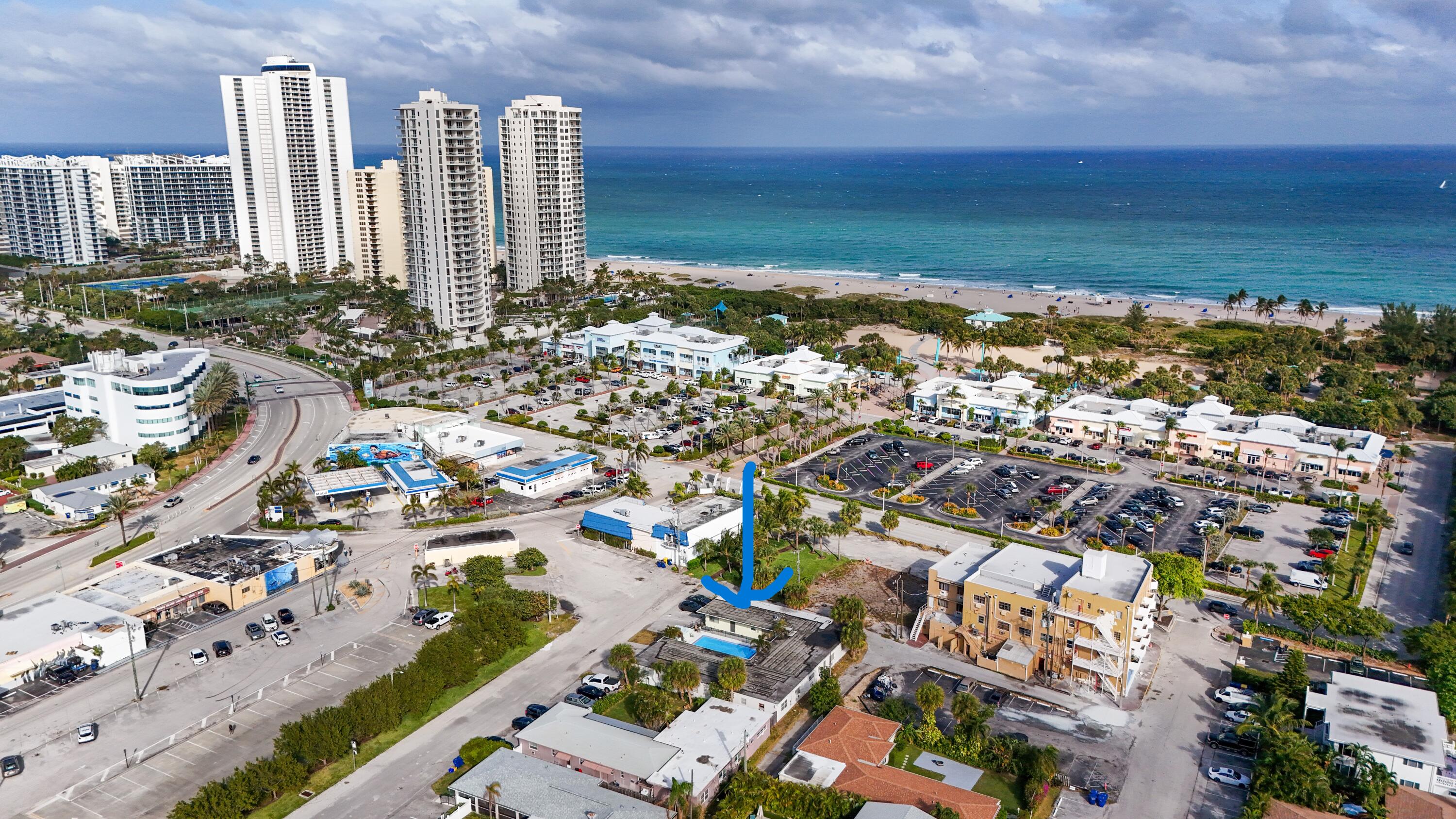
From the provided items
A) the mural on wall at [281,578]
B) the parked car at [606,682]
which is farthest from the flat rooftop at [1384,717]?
the mural on wall at [281,578]

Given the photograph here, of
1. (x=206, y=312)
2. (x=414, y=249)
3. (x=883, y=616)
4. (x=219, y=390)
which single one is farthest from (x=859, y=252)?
(x=883, y=616)

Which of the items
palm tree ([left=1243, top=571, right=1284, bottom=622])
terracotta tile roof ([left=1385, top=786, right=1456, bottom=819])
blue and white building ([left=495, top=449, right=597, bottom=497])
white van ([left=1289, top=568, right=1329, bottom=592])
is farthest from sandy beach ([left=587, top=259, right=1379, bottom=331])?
terracotta tile roof ([left=1385, top=786, right=1456, bottom=819])

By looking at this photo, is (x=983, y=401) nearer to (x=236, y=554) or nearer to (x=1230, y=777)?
(x=1230, y=777)

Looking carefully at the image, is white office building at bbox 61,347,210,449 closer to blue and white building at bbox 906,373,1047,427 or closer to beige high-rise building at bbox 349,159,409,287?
blue and white building at bbox 906,373,1047,427

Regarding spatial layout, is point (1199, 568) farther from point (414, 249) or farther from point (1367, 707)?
point (414, 249)

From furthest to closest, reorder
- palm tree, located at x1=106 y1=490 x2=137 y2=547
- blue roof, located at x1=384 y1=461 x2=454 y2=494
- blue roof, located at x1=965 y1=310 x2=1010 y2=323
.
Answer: blue roof, located at x1=965 y1=310 x2=1010 y2=323, blue roof, located at x1=384 y1=461 x2=454 y2=494, palm tree, located at x1=106 y1=490 x2=137 y2=547

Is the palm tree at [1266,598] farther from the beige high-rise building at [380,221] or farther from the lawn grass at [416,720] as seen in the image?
the beige high-rise building at [380,221]

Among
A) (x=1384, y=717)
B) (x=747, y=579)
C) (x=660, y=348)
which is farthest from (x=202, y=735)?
(x=660, y=348)
